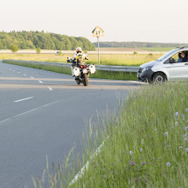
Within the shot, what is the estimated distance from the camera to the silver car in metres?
15.7

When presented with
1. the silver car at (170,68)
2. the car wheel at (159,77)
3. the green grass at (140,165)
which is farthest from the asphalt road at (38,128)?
the silver car at (170,68)

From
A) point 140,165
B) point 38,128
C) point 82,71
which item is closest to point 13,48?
point 82,71

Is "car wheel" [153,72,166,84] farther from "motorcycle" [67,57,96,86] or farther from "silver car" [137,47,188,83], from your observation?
"motorcycle" [67,57,96,86]

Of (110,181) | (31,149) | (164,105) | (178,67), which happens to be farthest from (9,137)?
(178,67)

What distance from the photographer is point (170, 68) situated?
15875mm

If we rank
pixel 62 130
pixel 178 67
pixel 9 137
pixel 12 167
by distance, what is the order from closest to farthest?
1. pixel 12 167
2. pixel 9 137
3. pixel 62 130
4. pixel 178 67

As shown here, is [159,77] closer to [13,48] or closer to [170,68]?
[170,68]

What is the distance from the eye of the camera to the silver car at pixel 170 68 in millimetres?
15664

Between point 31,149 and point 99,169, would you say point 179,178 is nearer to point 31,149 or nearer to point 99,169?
point 99,169

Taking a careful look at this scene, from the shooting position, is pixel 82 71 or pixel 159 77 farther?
pixel 82 71

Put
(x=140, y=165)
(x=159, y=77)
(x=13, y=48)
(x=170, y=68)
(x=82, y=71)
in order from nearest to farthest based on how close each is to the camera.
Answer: (x=140, y=165), (x=170, y=68), (x=159, y=77), (x=82, y=71), (x=13, y=48)

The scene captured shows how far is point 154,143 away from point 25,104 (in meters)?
7.45

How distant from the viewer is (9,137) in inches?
271

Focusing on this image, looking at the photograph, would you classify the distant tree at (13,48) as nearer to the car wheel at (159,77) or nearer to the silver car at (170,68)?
the silver car at (170,68)
